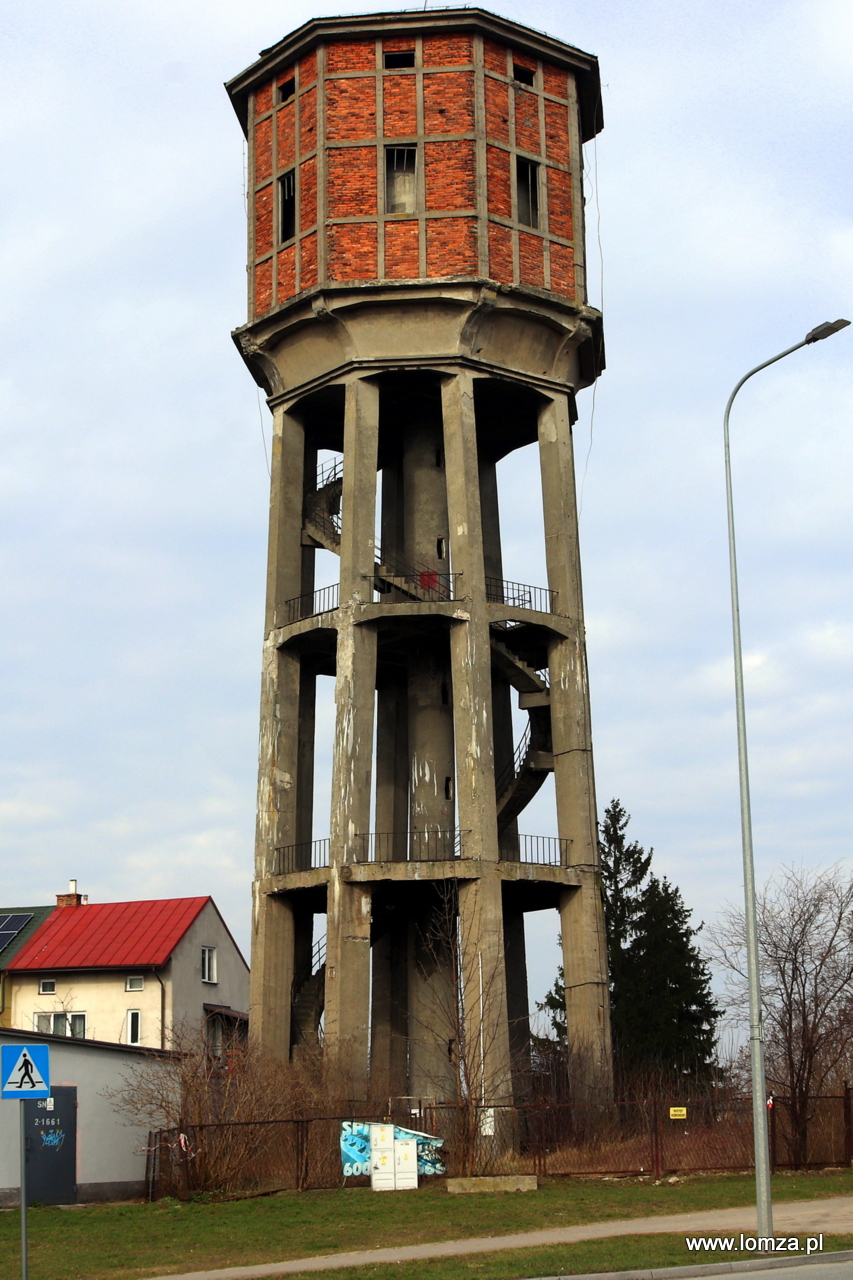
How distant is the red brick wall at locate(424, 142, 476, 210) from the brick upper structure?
27 mm

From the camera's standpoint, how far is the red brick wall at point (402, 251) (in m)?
28.7

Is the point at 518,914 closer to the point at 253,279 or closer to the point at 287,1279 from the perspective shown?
the point at 253,279

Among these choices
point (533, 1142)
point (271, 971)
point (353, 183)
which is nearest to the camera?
point (533, 1142)

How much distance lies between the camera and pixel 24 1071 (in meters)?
13.1

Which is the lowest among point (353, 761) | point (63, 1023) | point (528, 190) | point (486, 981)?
point (63, 1023)

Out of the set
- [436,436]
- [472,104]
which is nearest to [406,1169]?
[436,436]

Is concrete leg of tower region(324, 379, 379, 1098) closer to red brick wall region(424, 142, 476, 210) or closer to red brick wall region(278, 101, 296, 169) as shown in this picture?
red brick wall region(424, 142, 476, 210)

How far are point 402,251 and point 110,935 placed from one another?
20.3m

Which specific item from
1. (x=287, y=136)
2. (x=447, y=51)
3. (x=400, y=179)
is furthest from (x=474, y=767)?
(x=447, y=51)

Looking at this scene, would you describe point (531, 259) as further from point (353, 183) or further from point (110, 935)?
point (110, 935)

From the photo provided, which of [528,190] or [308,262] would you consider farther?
[528,190]

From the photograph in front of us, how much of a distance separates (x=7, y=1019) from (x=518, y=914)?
15.8 metres

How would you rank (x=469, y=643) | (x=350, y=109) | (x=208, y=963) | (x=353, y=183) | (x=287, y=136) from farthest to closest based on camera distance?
(x=208, y=963) → (x=287, y=136) → (x=350, y=109) → (x=353, y=183) → (x=469, y=643)

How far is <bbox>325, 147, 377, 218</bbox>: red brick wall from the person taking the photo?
29.2m
